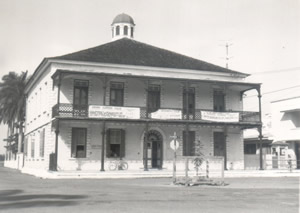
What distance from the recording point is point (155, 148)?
2898 cm

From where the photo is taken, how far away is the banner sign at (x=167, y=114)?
26.6 meters

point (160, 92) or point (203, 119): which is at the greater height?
point (160, 92)

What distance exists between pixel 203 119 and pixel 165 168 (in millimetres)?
3991

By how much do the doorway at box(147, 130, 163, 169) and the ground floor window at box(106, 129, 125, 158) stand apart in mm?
1924

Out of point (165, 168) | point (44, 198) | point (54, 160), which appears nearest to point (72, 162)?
point (54, 160)

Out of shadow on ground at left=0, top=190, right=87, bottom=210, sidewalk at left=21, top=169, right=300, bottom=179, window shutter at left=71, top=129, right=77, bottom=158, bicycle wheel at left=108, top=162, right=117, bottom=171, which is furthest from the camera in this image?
bicycle wheel at left=108, top=162, right=117, bottom=171

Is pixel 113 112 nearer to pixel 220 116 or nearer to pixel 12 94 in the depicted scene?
pixel 220 116

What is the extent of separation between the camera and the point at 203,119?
90.1ft

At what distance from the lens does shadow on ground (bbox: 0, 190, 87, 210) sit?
36.5 feet

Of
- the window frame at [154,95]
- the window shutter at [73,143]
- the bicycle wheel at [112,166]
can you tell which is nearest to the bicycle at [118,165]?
the bicycle wheel at [112,166]

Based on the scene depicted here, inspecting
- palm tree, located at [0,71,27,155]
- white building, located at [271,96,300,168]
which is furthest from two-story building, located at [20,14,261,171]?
palm tree, located at [0,71,27,155]

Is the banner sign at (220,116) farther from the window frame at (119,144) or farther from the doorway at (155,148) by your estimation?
the window frame at (119,144)

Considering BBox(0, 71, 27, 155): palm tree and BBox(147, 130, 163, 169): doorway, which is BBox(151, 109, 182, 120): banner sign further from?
BBox(0, 71, 27, 155): palm tree

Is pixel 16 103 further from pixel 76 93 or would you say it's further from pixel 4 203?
pixel 4 203
